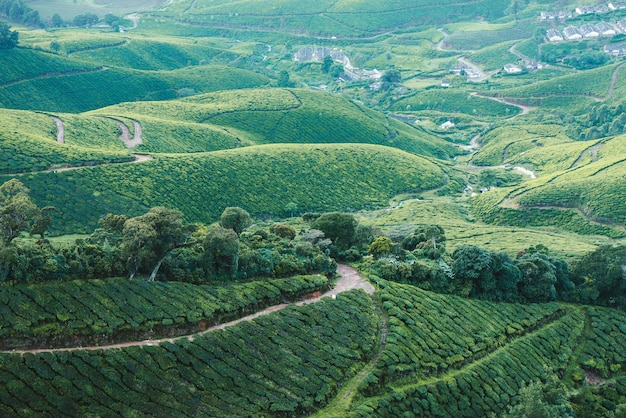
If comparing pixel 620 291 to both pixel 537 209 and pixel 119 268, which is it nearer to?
pixel 537 209

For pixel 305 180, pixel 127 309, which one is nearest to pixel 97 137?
pixel 305 180

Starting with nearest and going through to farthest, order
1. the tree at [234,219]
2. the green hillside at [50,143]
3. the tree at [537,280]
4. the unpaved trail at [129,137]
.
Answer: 1. the tree at [234,219]
2. the tree at [537,280]
3. the green hillside at [50,143]
4. the unpaved trail at [129,137]

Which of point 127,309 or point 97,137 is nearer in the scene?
point 127,309

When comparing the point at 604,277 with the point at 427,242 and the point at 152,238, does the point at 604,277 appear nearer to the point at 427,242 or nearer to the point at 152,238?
the point at 427,242

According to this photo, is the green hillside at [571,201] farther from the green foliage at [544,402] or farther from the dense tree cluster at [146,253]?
the dense tree cluster at [146,253]

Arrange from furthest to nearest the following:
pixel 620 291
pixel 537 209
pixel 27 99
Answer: pixel 27 99
pixel 537 209
pixel 620 291

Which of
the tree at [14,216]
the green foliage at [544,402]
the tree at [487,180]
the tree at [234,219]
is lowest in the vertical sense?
the tree at [487,180]

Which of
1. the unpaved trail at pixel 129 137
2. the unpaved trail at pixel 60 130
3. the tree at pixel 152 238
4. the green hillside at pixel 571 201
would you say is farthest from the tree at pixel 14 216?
the green hillside at pixel 571 201

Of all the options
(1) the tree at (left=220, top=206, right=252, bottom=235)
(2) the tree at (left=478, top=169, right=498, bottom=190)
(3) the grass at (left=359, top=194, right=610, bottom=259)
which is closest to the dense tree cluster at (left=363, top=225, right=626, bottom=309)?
(3) the grass at (left=359, top=194, right=610, bottom=259)
